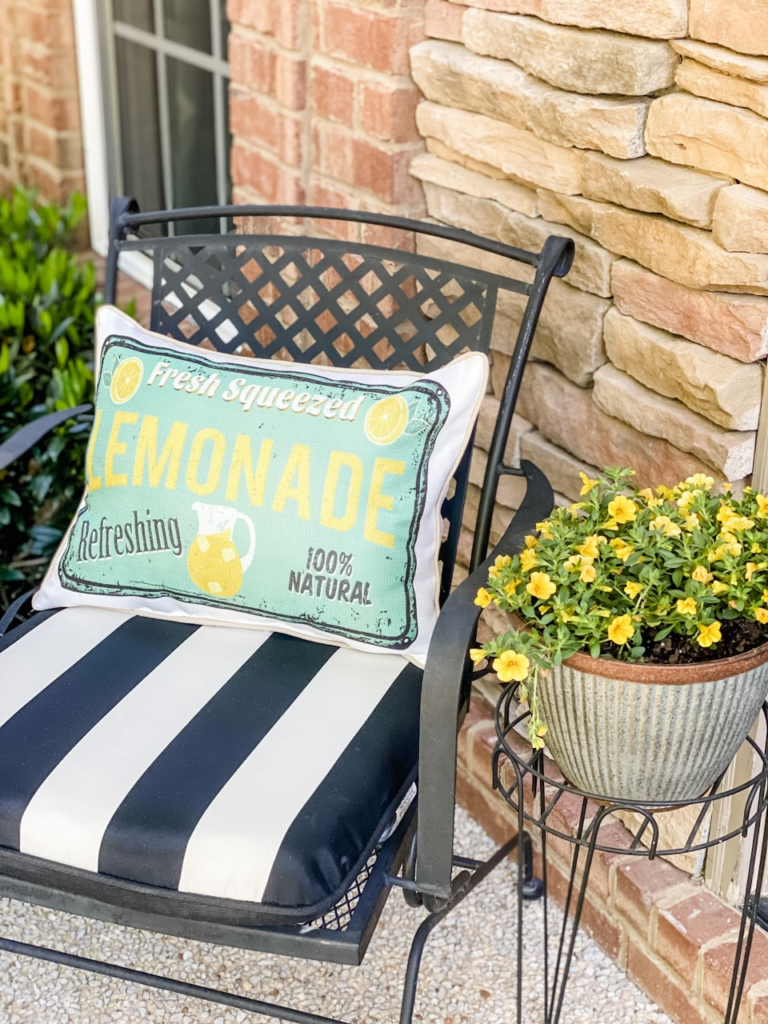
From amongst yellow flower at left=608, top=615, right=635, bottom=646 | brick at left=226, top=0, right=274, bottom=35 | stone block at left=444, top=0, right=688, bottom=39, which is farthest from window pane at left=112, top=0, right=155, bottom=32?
yellow flower at left=608, top=615, right=635, bottom=646

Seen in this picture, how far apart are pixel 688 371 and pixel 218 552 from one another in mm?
666

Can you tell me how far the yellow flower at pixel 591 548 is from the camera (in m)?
1.29

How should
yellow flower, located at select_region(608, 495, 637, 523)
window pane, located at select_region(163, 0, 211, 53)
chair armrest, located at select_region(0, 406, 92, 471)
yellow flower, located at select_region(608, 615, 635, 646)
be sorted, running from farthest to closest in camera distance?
window pane, located at select_region(163, 0, 211, 53) → chair armrest, located at select_region(0, 406, 92, 471) → yellow flower, located at select_region(608, 495, 637, 523) → yellow flower, located at select_region(608, 615, 635, 646)

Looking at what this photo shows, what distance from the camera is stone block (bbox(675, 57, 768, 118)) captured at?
1.39 m

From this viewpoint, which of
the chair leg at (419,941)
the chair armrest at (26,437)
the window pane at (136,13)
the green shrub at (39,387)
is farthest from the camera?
the window pane at (136,13)

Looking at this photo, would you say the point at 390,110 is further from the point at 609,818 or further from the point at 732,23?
the point at 609,818

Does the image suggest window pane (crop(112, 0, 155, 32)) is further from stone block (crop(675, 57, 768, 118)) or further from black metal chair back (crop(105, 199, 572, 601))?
stone block (crop(675, 57, 768, 118))

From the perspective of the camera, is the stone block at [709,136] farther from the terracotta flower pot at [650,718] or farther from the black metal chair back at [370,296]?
the terracotta flower pot at [650,718]

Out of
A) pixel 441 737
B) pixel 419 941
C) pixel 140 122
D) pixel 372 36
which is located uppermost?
pixel 372 36

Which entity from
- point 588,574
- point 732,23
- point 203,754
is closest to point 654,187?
point 732,23

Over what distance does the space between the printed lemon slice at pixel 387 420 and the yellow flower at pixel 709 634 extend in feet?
1.61

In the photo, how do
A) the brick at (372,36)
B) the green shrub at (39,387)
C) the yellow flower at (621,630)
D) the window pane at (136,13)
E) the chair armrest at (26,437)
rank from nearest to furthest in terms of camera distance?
the yellow flower at (621,630) < the chair armrest at (26,437) < the brick at (372,36) < the green shrub at (39,387) < the window pane at (136,13)

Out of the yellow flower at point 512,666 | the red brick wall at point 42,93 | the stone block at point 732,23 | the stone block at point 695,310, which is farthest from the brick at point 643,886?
the red brick wall at point 42,93

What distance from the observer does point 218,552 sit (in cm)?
159
